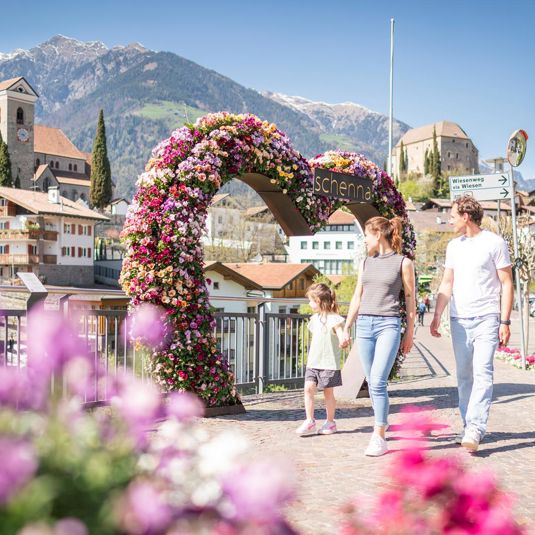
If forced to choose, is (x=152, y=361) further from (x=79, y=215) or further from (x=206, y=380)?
(x=79, y=215)

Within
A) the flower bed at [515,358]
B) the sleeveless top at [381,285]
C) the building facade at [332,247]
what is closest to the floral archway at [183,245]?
the sleeveless top at [381,285]

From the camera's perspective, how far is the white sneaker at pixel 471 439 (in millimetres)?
6406

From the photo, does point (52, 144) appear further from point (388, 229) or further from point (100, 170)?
point (388, 229)

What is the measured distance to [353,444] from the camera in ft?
22.4

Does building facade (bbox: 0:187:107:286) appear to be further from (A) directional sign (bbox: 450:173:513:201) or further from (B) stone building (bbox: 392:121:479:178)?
(B) stone building (bbox: 392:121:479:178)

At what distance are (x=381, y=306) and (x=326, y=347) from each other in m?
1.10

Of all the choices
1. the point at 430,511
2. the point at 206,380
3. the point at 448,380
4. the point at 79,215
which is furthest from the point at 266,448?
the point at 79,215

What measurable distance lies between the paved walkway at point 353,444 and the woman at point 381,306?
605 millimetres

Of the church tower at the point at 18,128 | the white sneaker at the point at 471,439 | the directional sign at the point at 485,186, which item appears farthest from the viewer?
the church tower at the point at 18,128

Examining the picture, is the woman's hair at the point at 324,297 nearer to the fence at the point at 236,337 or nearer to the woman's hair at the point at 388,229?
the woman's hair at the point at 388,229

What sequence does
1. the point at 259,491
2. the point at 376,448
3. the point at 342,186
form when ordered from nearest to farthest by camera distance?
the point at 259,491
the point at 376,448
the point at 342,186

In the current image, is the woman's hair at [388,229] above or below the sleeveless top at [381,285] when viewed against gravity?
above

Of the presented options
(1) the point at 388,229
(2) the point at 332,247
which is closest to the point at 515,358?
(1) the point at 388,229

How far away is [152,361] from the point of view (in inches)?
313
